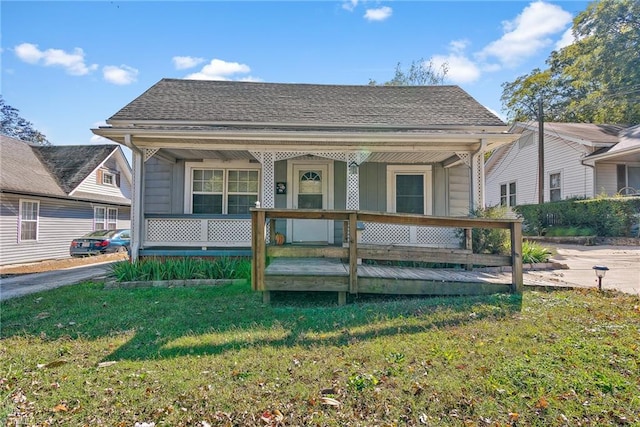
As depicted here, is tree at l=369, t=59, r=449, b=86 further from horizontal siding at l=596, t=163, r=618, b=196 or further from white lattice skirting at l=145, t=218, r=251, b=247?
white lattice skirting at l=145, t=218, r=251, b=247

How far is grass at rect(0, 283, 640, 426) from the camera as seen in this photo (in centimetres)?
234

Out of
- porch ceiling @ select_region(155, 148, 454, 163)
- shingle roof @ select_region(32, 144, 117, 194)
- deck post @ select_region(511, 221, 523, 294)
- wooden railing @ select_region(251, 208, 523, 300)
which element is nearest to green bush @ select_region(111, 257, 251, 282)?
wooden railing @ select_region(251, 208, 523, 300)

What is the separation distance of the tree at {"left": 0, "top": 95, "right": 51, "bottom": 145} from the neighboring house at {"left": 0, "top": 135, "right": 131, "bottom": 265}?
2641 centimetres

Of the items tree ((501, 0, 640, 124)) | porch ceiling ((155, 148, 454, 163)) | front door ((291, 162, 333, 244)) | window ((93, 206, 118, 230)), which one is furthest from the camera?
tree ((501, 0, 640, 124))

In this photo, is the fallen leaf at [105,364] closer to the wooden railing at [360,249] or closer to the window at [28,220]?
the wooden railing at [360,249]

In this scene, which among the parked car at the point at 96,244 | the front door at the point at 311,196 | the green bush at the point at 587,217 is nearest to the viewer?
the front door at the point at 311,196

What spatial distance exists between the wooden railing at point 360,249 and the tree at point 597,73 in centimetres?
2589

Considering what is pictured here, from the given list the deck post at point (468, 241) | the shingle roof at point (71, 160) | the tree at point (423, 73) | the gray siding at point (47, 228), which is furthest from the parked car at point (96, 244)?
the tree at point (423, 73)

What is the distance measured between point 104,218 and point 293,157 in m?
16.2

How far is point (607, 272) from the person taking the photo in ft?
22.1

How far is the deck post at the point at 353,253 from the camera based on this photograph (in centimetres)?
477

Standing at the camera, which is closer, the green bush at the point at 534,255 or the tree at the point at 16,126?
the green bush at the point at 534,255

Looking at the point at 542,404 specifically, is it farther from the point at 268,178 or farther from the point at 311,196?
the point at 311,196

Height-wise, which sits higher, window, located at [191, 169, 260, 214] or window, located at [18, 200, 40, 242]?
window, located at [191, 169, 260, 214]
